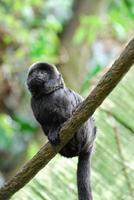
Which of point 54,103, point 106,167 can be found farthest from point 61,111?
point 106,167

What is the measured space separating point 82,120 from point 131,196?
61cm

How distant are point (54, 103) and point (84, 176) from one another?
197 mm

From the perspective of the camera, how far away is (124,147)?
201 centimetres

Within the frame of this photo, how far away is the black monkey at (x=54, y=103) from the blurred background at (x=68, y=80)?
0.82ft

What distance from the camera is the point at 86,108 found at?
1.29 m

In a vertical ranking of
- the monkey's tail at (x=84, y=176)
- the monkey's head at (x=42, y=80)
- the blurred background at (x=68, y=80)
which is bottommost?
the blurred background at (x=68, y=80)

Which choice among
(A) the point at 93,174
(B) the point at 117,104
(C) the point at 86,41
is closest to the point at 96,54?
(C) the point at 86,41

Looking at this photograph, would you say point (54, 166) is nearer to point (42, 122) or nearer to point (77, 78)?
point (42, 122)

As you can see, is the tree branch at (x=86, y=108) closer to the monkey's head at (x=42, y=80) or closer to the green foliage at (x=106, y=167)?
the monkey's head at (x=42, y=80)

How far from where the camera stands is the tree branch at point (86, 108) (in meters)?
1.23

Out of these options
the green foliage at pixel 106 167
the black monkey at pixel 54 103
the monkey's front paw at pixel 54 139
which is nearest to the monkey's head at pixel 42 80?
the black monkey at pixel 54 103

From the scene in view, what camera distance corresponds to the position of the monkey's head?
154 cm

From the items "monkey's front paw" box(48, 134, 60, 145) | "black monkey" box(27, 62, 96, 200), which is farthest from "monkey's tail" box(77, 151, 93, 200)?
"monkey's front paw" box(48, 134, 60, 145)

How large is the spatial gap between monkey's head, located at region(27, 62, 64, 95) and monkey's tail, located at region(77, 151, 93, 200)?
7.6 inches
